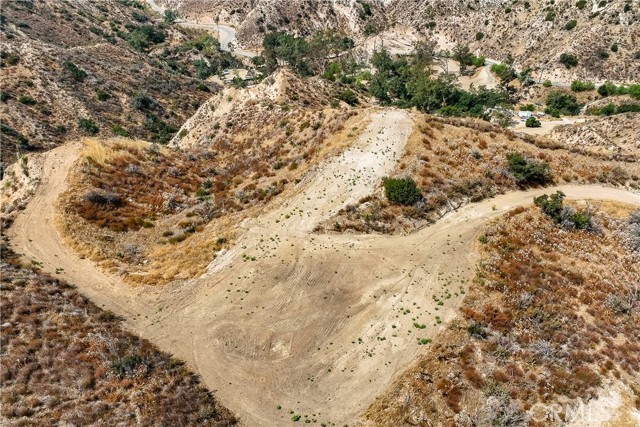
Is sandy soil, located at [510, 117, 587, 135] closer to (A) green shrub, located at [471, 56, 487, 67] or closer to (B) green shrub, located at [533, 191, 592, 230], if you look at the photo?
(A) green shrub, located at [471, 56, 487, 67]

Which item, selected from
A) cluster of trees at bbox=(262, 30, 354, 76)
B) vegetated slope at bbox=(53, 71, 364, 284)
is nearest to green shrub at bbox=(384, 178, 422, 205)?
vegetated slope at bbox=(53, 71, 364, 284)

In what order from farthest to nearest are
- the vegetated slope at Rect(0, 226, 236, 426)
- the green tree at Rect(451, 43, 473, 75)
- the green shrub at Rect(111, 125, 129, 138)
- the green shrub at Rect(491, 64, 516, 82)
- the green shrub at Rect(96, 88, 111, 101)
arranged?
the green tree at Rect(451, 43, 473, 75)
the green shrub at Rect(491, 64, 516, 82)
the green shrub at Rect(96, 88, 111, 101)
the green shrub at Rect(111, 125, 129, 138)
the vegetated slope at Rect(0, 226, 236, 426)

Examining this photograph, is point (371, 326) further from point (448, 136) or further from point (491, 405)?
point (448, 136)

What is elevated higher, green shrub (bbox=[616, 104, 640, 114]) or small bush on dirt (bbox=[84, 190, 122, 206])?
small bush on dirt (bbox=[84, 190, 122, 206])

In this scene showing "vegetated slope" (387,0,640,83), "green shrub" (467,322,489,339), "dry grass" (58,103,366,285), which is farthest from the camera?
"vegetated slope" (387,0,640,83)

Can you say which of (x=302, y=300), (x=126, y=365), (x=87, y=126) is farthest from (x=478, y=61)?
(x=126, y=365)

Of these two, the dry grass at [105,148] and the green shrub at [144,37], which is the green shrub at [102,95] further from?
the green shrub at [144,37]
